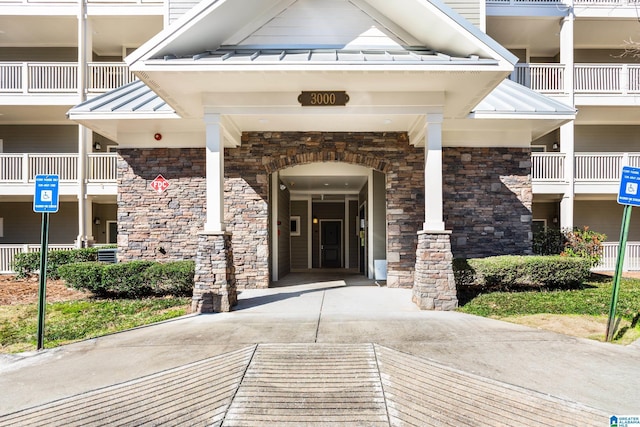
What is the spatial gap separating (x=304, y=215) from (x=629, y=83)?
13207 millimetres

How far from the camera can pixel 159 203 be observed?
1118 cm

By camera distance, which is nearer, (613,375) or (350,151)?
(613,375)

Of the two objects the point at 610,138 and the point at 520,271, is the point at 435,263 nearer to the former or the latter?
the point at 520,271

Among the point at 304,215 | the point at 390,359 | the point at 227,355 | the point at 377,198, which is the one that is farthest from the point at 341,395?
the point at 304,215

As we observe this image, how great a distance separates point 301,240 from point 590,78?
12.7 m

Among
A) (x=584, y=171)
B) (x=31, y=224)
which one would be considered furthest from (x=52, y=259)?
(x=584, y=171)

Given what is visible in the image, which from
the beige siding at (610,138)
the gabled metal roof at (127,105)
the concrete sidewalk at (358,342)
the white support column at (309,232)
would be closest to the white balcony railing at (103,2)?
the gabled metal roof at (127,105)

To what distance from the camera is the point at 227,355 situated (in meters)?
5.53

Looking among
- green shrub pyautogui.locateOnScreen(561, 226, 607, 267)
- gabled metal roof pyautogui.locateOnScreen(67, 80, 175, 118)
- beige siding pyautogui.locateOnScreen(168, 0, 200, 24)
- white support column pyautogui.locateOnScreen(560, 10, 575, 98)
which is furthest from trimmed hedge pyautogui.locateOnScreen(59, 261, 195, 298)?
white support column pyautogui.locateOnScreen(560, 10, 575, 98)

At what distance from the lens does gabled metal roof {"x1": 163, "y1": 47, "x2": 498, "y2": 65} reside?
734cm

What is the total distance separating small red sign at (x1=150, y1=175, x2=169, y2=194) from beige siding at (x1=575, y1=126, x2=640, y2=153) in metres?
15.5

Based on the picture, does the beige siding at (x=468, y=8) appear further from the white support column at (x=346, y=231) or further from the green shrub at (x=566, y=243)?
the white support column at (x=346, y=231)

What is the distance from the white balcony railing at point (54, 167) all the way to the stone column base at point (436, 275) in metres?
11.7

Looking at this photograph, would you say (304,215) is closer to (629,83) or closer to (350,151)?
(350,151)
